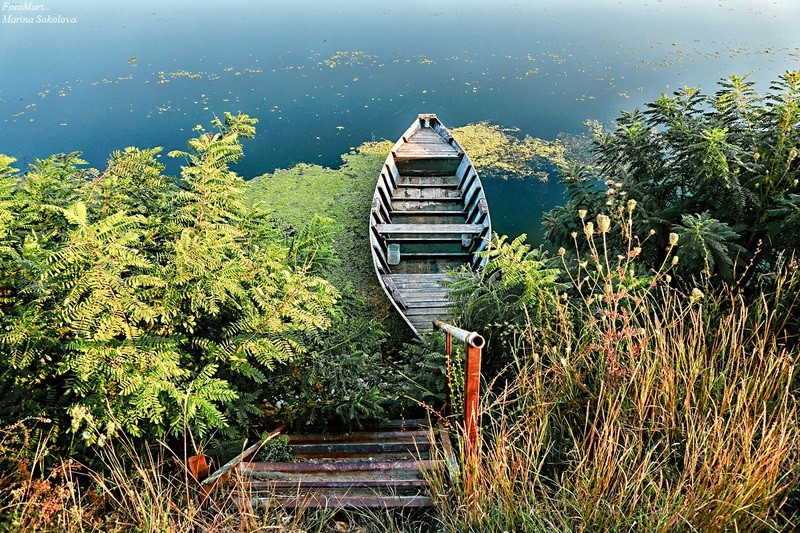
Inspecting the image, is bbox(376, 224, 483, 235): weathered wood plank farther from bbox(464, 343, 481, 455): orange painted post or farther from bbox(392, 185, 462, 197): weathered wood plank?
bbox(464, 343, 481, 455): orange painted post

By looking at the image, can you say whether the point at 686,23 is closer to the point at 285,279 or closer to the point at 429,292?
the point at 429,292

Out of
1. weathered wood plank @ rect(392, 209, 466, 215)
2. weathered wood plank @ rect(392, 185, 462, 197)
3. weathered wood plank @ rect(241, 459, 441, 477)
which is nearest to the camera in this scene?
weathered wood plank @ rect(241, 459, 441, 477)

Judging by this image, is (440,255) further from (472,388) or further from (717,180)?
(472,388)

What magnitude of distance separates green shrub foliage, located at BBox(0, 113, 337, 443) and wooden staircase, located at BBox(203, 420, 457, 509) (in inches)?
12.1

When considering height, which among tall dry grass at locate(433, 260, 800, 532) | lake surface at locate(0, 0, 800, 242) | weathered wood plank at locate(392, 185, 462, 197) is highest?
lake surface at locate(0, 0, 800, 242)

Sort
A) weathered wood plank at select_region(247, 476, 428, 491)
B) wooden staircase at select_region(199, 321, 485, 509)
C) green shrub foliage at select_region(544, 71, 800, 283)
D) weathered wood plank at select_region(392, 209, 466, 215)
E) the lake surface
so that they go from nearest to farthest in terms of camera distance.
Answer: wooden staircase at select_region(199, 321, 485, 509), weathered wood plank at select_region(247, 476, 428, 491), green shrub foliage at select_region(544, 71, 800, 283), weathered wood plank at select_region(392, 209, 466, 215), the lake surface

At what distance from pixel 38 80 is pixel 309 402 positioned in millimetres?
10158

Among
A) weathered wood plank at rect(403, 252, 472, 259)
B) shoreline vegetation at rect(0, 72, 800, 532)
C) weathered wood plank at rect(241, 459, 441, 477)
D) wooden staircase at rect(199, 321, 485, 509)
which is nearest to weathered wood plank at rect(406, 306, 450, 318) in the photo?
weathered wood plank at rect(403, 252, 472, 259)

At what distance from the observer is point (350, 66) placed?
1109cm

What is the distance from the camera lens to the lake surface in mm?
8648

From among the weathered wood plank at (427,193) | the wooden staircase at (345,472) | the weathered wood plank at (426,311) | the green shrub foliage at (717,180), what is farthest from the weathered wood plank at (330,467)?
the weathered wood plank at (427,193)

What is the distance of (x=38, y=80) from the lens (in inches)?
393

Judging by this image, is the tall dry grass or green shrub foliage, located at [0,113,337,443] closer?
the tall dry grass

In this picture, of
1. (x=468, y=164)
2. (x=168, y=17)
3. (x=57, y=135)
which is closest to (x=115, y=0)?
(x=168, y=17)
